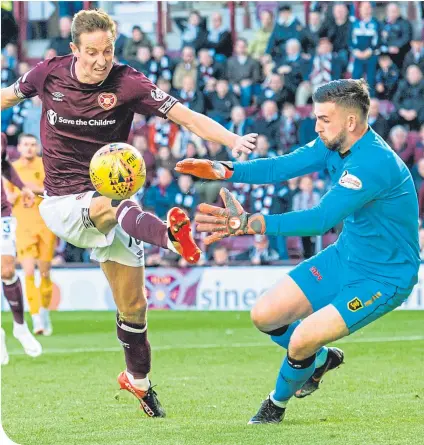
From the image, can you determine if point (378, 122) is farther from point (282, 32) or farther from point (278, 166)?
point (278, 166)

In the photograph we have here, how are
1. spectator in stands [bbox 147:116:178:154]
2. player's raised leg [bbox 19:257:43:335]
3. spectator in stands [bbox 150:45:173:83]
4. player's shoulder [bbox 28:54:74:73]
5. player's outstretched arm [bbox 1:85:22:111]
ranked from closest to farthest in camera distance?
player's shoulder [bbox 28:54:74:73] < player's outstretched arm [bbox 1:85:22:111] < player's raised leg [bbox 19:257:43:335] < spectator in stands [bbox 147:116:178:154] < spectator in stands [bbox 150:45:173:83]

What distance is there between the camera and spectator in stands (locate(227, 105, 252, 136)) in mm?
19125

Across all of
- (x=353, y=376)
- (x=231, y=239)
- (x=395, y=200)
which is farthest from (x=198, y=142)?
(x=395, y=200)

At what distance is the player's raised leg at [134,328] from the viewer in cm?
821

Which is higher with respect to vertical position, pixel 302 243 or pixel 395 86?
pixel 395 86

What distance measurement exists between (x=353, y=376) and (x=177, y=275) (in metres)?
8.29

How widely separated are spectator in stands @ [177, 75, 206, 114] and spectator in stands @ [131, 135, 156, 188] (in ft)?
3.37

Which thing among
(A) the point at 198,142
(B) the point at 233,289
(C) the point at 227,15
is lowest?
(B) the point at 233,289

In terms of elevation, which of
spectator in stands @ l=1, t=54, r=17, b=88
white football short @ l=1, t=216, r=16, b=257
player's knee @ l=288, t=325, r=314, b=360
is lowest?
spectator in stands @ l=1, t=54, r=17, b=88

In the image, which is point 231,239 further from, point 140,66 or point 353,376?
point 353,376

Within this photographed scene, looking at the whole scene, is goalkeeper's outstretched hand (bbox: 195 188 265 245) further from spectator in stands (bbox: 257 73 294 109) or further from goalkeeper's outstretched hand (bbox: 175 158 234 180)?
spectator in stands (bbox: 257 73 294 109)

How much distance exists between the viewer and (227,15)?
2180cm

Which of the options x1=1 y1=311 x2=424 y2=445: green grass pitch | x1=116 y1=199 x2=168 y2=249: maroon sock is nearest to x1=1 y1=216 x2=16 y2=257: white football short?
x1=1 y1=311 x2=424 y2=445: green grass pitch

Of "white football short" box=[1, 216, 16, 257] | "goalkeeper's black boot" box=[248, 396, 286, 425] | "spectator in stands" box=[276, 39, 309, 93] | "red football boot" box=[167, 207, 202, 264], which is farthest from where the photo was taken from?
"spectator in stands" box=[276, 39, 309, 93]
